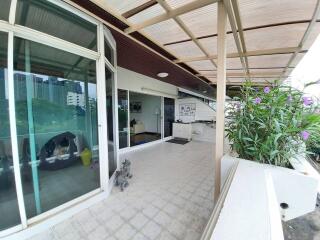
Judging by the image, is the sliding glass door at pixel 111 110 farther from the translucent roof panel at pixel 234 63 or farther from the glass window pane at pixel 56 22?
the translucent roof panel at pixel 234 63

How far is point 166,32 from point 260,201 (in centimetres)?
244

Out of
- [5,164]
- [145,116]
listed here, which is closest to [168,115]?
[145,116]

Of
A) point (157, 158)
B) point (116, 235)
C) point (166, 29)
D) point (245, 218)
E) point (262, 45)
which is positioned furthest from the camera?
point (157, 158)

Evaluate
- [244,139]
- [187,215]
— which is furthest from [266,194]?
[187,215]

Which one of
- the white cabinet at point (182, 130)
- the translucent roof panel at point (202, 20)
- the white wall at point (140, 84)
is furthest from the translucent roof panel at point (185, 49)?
the white cabinet at point (182, 130)

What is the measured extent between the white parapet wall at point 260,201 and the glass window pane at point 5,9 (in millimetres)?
2458

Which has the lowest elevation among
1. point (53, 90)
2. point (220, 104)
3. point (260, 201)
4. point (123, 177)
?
point (123, 177)

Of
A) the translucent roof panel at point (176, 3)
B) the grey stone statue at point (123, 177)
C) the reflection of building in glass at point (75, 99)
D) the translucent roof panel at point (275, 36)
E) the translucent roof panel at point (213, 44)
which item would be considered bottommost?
the grey stone statue at point (123, 177)

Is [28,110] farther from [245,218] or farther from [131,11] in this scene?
[245,218]

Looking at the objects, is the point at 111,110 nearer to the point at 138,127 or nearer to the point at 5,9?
the point at 5,9

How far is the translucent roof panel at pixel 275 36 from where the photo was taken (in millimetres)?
2073

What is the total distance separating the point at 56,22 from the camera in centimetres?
183

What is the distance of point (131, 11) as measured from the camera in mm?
1894

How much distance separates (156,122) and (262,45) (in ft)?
17.0
